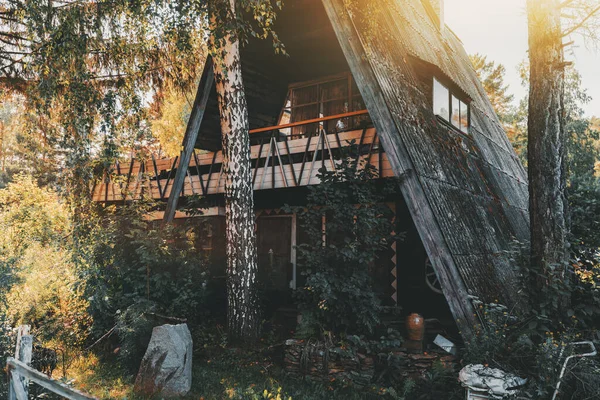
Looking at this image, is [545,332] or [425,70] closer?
[545,332]

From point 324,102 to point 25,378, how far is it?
10479 millimetres

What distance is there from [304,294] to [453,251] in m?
2.54

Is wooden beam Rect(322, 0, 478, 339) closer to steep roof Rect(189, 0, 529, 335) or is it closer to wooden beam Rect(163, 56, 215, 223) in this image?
steep roof Rect(189, 0, 529, 335)

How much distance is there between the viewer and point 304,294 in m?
7.74

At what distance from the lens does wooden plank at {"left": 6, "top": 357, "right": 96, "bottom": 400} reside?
416 centimetres

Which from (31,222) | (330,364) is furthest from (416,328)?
(31,222)

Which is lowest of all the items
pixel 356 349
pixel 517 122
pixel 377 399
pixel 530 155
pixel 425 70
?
pixel 377 399

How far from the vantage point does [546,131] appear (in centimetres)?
686

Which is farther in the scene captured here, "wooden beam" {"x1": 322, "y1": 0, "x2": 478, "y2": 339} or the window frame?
the window frame

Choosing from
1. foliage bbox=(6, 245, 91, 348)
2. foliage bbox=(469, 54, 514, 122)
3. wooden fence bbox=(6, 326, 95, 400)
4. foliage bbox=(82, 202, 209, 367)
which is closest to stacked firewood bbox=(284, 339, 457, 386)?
foliage bbox=(82, 202, 209, 367)

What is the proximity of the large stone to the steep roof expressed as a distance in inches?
160

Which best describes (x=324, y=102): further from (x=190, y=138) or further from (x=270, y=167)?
(x=190, y=138)

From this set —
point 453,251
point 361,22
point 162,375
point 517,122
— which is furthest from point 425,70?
point 517,122

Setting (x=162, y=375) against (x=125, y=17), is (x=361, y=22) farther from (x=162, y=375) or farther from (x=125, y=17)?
(x=162, y=375)
